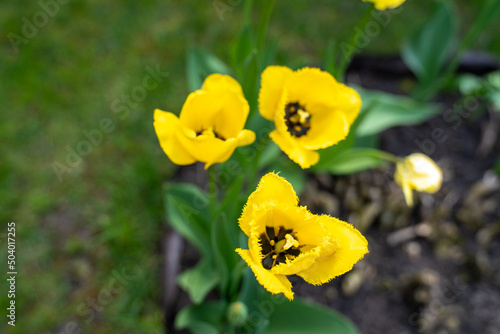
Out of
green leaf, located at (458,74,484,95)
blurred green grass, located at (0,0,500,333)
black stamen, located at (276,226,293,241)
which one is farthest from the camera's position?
blurred green grass, located at (0,0,500,333)

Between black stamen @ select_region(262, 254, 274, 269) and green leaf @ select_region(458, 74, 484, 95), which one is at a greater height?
black stamen @ select_region(262, 254, 274, 269)

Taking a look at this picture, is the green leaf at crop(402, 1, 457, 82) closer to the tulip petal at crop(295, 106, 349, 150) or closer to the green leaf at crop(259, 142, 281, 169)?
the green leaf at crop(259, 142, 281, 169)

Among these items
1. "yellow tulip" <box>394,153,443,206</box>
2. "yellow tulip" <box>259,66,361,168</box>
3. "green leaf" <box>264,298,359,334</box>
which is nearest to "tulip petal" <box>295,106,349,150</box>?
"yellow tulip" <box>259,66,361,168</box>

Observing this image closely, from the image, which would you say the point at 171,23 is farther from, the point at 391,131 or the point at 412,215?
the point at 412,215

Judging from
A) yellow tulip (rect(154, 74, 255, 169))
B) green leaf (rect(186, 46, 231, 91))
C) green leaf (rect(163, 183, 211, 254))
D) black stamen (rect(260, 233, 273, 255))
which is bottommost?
green leaf (rect(163, 183, 211, 254))

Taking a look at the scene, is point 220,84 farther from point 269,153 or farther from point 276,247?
point 269,153

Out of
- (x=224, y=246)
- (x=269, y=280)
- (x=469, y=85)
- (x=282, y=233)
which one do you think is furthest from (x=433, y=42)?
(x=269, y=280)
